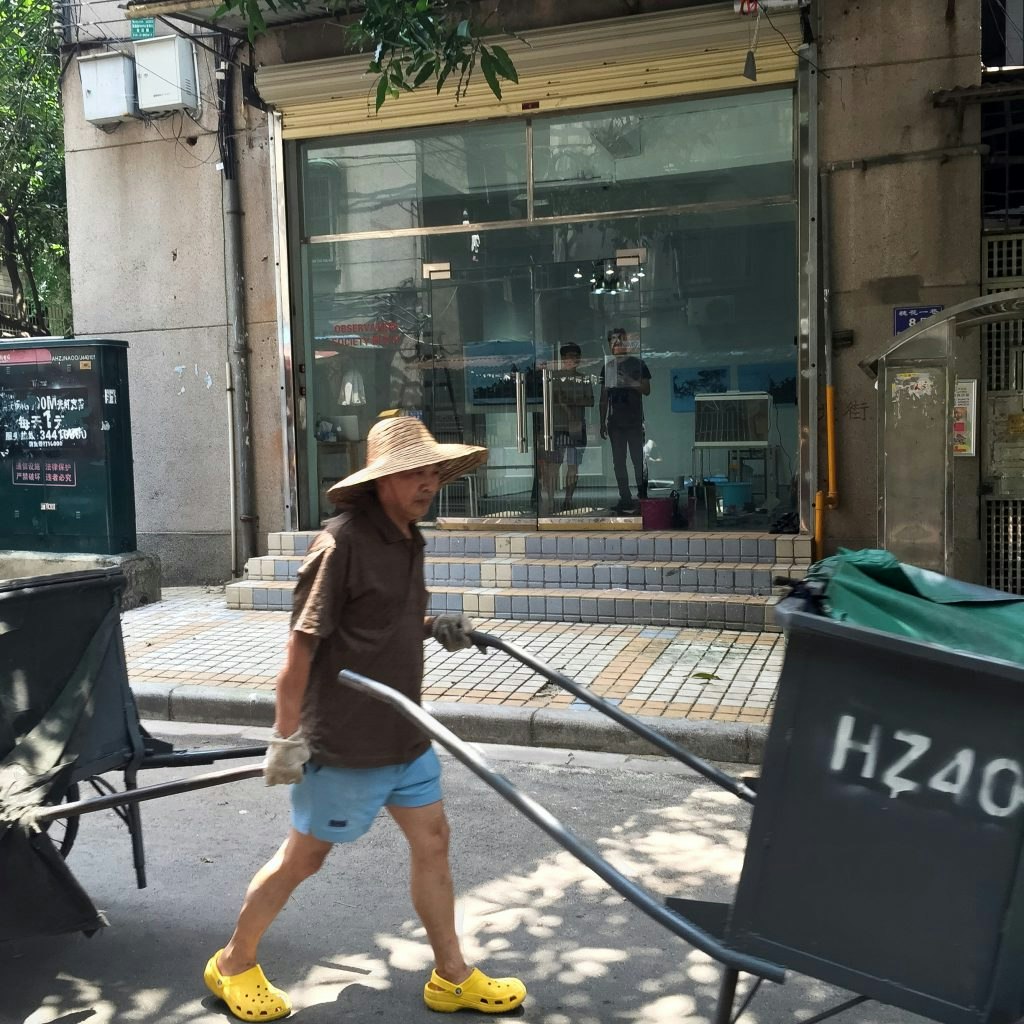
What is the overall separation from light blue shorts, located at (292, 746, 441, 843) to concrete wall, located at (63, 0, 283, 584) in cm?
792

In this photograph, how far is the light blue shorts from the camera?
3113 millimetres

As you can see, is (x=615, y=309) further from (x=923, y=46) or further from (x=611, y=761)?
(x=611, y=761)

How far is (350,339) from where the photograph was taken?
36.1 feet

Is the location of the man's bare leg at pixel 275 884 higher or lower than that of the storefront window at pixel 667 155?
lower

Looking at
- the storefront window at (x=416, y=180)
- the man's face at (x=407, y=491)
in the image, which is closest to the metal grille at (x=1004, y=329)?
the storefront window at (x=416, y=180)

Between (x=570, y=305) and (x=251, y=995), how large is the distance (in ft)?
26.1

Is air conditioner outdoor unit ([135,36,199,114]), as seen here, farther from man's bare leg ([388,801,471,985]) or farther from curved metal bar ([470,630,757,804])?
man's bare leg ([388,801,471,985])

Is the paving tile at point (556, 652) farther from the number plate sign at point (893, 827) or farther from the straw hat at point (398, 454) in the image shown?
the number plate sign at point (893, 827)

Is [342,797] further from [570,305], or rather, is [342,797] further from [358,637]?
[570,305]

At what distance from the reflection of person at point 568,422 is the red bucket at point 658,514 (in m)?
0.75

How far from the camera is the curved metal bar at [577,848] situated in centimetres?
230

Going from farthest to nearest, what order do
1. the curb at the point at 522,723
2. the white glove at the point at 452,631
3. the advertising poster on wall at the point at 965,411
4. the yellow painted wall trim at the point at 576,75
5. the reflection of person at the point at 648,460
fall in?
the reflection of person at the point at 648,460 → the yellow painted wall trim at the point at 576,75 → the advertising poster on wall at the point at 965,411 → the curb at the point at 522,723 → the white glove at the point at 452,631

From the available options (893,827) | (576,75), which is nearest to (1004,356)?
(576,75)

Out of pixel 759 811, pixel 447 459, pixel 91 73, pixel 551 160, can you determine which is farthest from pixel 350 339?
pixel 759 811
